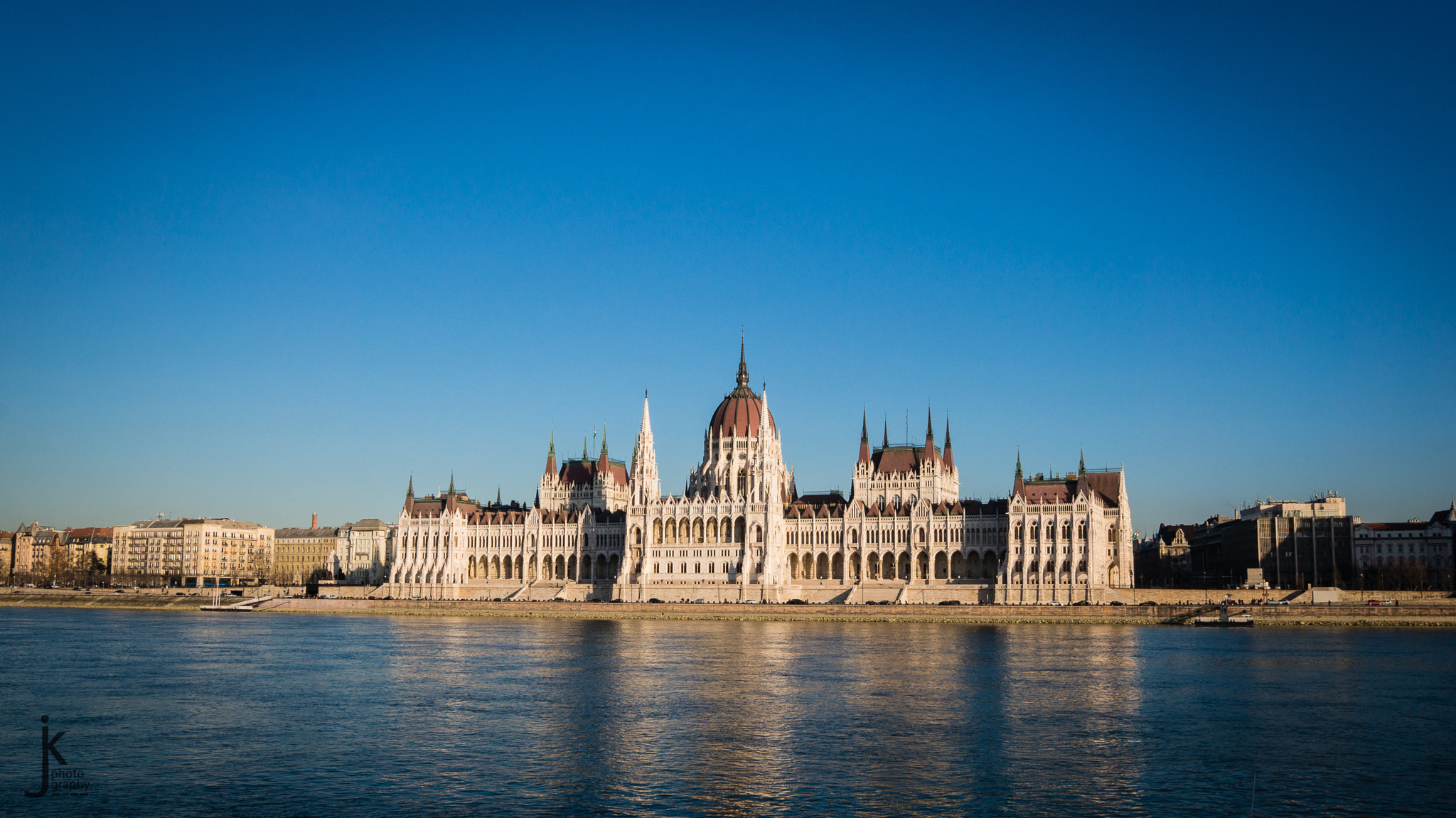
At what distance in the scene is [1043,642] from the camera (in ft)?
251

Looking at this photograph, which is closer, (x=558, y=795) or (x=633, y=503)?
(x=558, y=795)

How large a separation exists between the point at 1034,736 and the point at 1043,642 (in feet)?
131

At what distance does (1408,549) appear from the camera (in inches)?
5089

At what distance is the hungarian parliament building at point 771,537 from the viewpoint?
391ft

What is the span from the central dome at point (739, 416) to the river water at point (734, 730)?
225 ft

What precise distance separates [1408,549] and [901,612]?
2346 inches

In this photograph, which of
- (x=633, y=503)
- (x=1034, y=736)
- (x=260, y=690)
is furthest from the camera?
(x=633, y=503)

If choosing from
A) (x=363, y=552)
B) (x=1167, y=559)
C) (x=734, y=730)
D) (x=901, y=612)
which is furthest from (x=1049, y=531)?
(x=363, y=552)

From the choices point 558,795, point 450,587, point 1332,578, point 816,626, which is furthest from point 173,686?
point 1332,578

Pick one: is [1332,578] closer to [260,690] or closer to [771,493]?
[771,493]

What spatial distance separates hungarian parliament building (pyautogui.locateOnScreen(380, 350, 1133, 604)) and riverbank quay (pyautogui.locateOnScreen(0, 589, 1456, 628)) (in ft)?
34.1

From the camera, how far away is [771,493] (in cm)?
13000

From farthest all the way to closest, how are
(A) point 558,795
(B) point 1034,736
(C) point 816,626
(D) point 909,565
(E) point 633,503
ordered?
(E) point 633,503, (D) point 909,565, (C) point 816,626, (B) point 1034,736, (A) point 558,795

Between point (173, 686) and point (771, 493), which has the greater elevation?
point (771, 493)
